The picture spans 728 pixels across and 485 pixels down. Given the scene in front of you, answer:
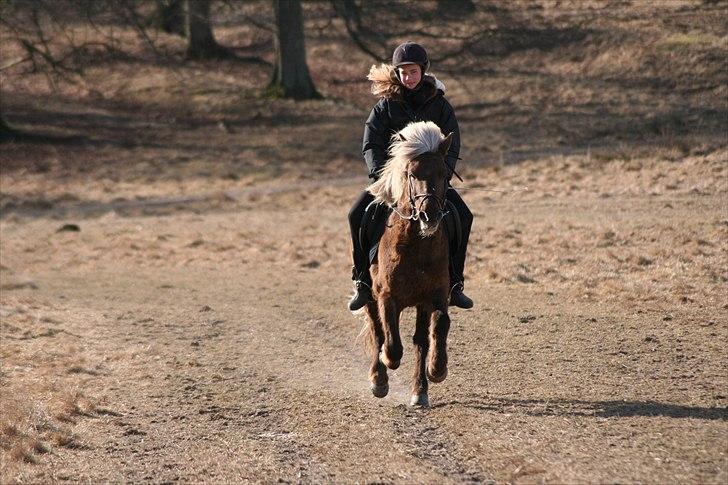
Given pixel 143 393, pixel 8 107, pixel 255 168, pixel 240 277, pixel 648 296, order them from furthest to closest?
1. pixel 8 107
2. pixel 255 168
3. pixel 240 277
4. pixel 648 296
5. pixel 143 393

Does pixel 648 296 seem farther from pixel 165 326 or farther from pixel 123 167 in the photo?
pixel 123 167

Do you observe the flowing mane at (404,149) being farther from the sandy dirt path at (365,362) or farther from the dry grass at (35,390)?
the dry grass at (35,390)

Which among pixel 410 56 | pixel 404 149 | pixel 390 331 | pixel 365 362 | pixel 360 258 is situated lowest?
pixel 365 362

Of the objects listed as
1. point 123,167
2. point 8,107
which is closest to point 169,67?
point 8,107

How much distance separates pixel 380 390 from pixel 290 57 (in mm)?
25692

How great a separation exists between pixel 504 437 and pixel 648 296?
5889mm

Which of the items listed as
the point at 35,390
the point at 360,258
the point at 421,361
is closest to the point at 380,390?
the point at 421,361

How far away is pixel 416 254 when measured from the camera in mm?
8242

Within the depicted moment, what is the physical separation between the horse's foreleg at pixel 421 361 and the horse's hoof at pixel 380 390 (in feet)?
1.00

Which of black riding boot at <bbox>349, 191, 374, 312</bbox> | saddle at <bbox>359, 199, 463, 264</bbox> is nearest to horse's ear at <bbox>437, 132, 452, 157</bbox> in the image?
saddle at <bbox>359, 199, 463, 264</bbox>

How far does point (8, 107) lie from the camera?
1422 inches

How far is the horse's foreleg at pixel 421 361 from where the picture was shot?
8.79 meters

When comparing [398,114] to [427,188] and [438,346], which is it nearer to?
[427,188]

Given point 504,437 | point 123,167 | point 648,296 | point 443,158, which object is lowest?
point 123,167
